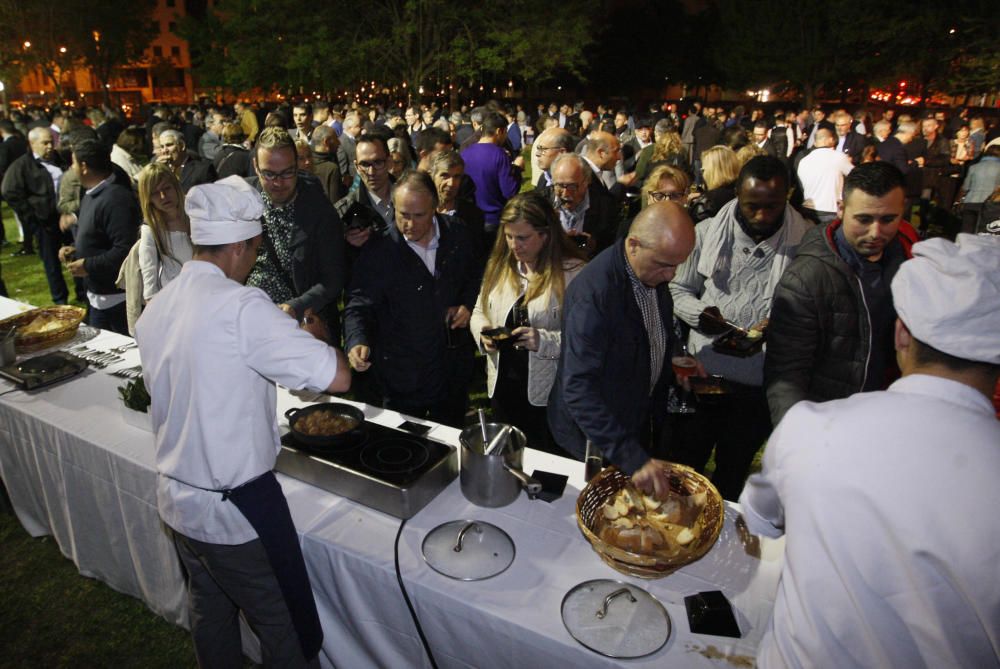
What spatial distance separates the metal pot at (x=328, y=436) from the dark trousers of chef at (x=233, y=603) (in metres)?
0.43

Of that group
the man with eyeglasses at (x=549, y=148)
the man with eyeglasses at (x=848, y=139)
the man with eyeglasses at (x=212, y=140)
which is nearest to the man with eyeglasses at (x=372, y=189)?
the man with eyeglasses at (x=549, y=148)

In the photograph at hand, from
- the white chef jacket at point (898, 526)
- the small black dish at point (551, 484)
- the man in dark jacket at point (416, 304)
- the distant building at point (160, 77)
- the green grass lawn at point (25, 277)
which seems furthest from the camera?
the distant building at point (160, 77)

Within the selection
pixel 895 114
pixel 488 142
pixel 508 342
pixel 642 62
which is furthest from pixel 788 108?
pixel 508 342

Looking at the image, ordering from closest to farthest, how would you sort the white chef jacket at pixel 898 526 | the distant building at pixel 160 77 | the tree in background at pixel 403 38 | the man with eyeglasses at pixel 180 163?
the white chef jacket at pixel 898 526 → the man with eyeglasses at pixel 180 163 → the tree in background at pixel 403 38 → the distant building at pixel 160 77

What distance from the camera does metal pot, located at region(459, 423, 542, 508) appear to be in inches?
79.0

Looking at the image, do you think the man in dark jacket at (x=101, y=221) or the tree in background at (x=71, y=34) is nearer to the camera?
the man in dark jacket at (x=101, y=221)

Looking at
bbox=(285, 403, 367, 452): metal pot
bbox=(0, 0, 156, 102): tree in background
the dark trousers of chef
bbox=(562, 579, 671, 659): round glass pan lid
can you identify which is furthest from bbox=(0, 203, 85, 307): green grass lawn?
bbox=(0, 0, 156, 102): tree in background

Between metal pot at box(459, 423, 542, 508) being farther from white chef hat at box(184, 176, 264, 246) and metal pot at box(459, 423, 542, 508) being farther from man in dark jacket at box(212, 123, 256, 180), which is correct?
man in dark jacket at box(212, 123, 256, 180)

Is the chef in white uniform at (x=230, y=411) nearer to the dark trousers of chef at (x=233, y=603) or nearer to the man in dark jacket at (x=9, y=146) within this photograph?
the dark trousers of chef at (x=233, y=603)

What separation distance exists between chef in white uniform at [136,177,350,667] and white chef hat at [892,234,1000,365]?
1.36 m

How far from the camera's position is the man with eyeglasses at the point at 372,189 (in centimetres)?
372

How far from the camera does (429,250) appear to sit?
2.94 meters

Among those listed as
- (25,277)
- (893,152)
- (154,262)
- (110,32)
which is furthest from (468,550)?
(110,32)

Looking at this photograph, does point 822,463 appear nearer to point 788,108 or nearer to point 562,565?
point 562,565
